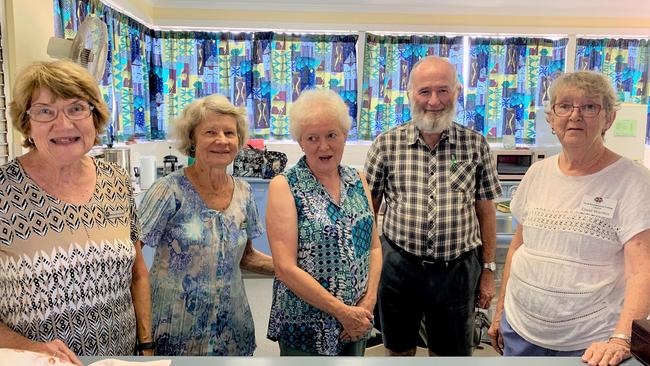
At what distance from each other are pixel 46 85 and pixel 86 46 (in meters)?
1.65

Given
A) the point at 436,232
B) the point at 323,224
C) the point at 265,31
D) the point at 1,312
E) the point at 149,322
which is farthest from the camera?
the point at 265,31

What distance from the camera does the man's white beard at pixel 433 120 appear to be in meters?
1.96

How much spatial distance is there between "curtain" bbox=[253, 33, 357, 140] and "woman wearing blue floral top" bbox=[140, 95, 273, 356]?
3.77m

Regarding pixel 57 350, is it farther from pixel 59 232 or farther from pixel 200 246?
pixel 200 246

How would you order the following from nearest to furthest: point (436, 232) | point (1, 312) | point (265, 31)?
point (1, 312)
point (436, 232)
point (265, 31)

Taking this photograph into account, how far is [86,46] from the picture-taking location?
2654 millimetres

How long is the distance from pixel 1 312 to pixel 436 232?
143cm

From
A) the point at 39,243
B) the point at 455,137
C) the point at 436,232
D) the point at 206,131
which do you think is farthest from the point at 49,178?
the point at 455,137

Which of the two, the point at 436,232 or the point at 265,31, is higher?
the point at 265,31

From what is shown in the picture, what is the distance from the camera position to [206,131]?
163cm

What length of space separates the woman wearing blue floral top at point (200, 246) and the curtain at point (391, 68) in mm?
4026

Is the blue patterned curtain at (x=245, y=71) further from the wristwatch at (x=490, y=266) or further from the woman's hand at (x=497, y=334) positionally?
the woman's hand at (x=497, y=334)

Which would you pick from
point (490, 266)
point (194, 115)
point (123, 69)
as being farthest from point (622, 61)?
point (194, 115)

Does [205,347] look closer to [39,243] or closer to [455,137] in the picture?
[39,243]
